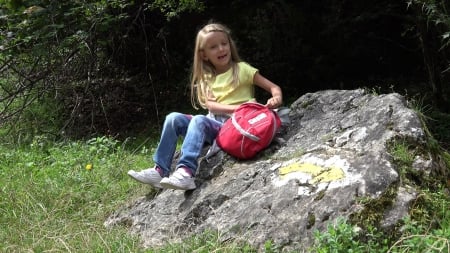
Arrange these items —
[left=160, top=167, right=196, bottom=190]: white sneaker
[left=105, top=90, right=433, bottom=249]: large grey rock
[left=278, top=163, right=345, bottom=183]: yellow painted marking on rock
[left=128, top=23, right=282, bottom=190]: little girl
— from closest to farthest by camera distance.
→ [left=105, top=90, right=433, bottom=249]: large grey rock < [left=278, top=163, right=345, bottom=183]: yellow painted marking on rock < [left=160, top=167, right=196, bottom=190]: white sneaker < [left=128, top=23, right=282, bottom=190]: little girl

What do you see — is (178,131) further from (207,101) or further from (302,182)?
(302,182)

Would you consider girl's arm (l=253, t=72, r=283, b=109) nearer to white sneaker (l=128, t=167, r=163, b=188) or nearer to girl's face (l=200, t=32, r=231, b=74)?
girl's face (l=200, t=32, r=231, b=74)

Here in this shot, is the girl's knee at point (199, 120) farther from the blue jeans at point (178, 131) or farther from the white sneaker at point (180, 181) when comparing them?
the white sneaker at point (180, 181)

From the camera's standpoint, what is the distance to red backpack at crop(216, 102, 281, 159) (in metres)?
3.56

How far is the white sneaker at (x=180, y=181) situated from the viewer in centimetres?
351

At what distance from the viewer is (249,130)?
11.7 feet

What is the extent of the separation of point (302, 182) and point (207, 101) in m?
1.12

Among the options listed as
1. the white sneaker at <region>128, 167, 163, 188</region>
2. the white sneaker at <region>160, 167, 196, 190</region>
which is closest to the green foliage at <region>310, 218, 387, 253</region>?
the white sneaker at <region>160, 167, 196, 190</region>

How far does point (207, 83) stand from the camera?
4148 mm

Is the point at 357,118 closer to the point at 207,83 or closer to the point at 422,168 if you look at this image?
the point at 422,168

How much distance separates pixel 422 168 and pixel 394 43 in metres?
4.10

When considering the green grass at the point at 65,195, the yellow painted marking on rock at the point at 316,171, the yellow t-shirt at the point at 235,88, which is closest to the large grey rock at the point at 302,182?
the yellow painted marking on rock at the point at 316,171

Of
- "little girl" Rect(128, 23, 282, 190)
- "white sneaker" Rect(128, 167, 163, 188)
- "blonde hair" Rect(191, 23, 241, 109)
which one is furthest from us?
"blonde hair" Rect(191, 23, 241, 109)

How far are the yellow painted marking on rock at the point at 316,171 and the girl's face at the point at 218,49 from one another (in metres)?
1.08
